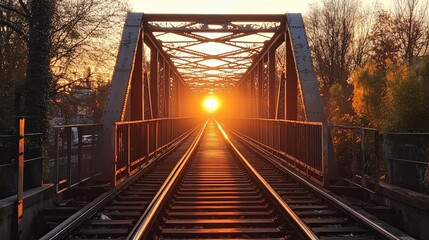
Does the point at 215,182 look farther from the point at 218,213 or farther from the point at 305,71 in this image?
the point at 305,71

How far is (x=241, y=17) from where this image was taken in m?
15.2

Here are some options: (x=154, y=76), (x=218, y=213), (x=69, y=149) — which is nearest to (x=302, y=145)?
Result: (x=218, y=213)

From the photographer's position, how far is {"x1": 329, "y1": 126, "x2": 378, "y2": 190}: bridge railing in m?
7.84

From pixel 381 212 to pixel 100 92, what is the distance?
18403 millimetres

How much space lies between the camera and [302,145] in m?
10.5

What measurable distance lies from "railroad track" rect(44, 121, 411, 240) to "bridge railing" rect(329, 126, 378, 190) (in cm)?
92

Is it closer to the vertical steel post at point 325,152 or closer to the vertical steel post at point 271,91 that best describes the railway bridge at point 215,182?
the vertical steel post at point 325,152

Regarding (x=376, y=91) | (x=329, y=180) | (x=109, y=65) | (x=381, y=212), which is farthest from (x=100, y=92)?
(x=381, y=212)

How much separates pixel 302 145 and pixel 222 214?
471 centimetres

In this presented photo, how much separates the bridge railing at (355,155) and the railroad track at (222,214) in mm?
916

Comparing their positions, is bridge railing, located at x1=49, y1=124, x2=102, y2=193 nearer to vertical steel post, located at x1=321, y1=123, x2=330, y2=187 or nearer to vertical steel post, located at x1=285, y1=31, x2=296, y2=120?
vertical steel post, located at x1=321, y1=123, x2=330, y2=187

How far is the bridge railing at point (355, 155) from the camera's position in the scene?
7840mm

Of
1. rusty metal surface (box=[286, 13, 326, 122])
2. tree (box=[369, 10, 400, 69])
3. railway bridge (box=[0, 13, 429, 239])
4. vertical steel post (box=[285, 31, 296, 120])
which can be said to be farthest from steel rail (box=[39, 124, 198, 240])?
tree (box=[369, 10, 400, 69])

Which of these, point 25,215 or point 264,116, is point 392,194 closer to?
point 25,215
